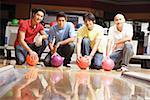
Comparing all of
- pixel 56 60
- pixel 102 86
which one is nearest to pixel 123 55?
pixel 56 60

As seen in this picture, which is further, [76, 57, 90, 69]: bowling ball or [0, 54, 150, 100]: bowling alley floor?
[76, 57, 90, 69]: bowling ball

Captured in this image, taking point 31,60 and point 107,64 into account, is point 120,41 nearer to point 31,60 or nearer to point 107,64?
point 107,64

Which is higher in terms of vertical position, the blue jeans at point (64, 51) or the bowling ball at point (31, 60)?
the blue jeans at point (64, 51)

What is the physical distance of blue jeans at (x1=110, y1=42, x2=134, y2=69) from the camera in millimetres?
4543

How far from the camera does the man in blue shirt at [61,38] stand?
4.53 meters

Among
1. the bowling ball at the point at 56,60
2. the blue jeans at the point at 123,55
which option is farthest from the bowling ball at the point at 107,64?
the bowling ball at the point at 56,60

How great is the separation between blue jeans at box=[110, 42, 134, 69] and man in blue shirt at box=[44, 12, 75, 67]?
1.96 feet

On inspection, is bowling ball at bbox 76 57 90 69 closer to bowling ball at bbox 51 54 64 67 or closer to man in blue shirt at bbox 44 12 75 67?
bowling ball at bbox 51 54 64 67

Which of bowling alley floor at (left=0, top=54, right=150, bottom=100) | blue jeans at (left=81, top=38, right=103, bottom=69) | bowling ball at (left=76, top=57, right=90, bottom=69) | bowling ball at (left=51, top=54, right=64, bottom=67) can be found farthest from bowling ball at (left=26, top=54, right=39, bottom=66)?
bowling alley floor at (left=0, top=54, right=150, bottom=100)

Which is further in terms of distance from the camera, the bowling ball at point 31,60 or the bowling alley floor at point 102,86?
the bowling ball at point 31,60

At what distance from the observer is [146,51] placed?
8109mm

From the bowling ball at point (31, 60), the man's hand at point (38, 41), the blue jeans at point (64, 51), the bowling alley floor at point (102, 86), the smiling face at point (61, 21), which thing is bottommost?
the bowling alley floor at point (102, 86)

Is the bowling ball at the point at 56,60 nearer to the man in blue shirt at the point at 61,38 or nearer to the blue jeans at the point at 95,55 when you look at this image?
the man in blue shirt at the point at 61,38

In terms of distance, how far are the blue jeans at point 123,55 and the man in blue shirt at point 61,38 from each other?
597 mm
